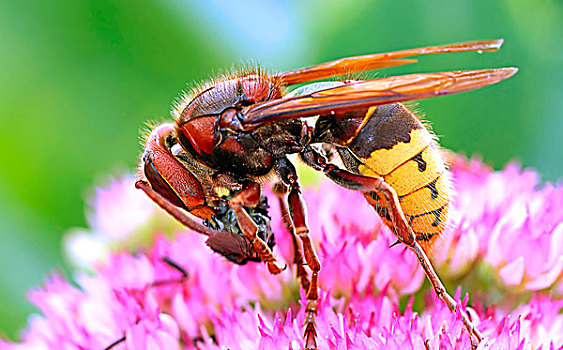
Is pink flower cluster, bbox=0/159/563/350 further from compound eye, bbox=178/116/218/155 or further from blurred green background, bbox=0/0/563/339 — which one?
blurred green background, bbox=0/0/563/339

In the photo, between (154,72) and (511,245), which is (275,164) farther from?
(154,72)

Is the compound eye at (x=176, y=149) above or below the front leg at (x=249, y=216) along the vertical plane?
above

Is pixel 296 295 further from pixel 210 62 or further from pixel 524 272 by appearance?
pixel 210 62

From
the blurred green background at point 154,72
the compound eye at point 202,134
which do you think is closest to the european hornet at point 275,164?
the compound eye at point 202,134

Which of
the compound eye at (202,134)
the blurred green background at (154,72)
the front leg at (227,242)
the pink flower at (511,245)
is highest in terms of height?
the blurred green background at (154,72)

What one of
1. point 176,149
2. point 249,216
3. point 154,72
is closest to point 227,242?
point 249,216

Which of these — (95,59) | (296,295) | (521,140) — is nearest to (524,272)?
(296,295)

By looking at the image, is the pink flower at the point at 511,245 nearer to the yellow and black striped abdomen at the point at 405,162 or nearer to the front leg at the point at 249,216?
the yellow and black striped abdomen at the point at 405,162
